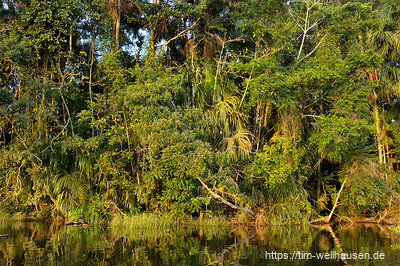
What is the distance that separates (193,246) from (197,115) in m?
4.71

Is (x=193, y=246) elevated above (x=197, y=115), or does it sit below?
below

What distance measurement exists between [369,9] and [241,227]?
9222 mm

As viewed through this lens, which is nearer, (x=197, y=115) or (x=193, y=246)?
(x=193, y=246)

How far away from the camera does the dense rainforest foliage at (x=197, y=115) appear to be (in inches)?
455

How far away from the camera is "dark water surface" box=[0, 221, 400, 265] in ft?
20.7

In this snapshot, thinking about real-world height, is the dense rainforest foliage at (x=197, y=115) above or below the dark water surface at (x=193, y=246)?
above

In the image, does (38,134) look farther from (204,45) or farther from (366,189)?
(366,189)

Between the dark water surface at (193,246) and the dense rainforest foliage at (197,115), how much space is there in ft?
5.47

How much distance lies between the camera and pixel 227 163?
12.0 metres

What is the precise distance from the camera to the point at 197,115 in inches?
451

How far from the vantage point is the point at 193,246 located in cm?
782

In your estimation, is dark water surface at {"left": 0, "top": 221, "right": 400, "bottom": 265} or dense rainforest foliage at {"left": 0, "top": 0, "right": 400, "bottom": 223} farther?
dense rainforest foliage at {"left": 0, "top": 0, "right": 400, "bottom": 223}

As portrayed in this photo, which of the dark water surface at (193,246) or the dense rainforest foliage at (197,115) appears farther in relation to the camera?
the dense rainforest foliage at (197,115)

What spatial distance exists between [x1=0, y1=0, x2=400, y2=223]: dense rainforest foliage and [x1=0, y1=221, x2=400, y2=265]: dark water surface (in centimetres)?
167
